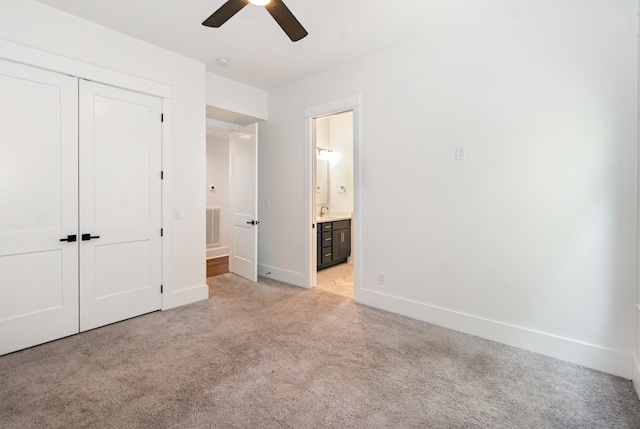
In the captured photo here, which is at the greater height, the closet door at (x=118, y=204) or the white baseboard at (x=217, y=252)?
the closet door at (x=118, y=204)

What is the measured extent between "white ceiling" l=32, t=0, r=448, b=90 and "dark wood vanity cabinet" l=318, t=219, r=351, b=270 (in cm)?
248

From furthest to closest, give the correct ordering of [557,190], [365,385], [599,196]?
[557,190], [599,196], [365,385]

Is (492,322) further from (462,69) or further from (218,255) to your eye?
(218,255)

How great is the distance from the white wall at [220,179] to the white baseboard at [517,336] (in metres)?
3.92

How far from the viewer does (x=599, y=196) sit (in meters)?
2.22

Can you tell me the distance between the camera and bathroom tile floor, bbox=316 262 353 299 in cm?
410

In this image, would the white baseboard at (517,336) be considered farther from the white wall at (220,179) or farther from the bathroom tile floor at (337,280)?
the white wall at (220,179)

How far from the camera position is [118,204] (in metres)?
3.04

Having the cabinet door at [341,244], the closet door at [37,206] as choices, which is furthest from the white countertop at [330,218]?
the closet door at [37,206]

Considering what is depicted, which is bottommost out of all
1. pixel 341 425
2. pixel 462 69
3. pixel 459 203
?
pixel 341 425

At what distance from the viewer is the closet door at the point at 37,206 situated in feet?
7.97

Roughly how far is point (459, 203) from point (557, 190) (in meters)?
0.73

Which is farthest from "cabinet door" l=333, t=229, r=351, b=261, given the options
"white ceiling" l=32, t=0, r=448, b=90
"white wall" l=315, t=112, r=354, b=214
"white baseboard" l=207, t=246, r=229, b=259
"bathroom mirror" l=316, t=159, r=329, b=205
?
"white ceiling" l=32, t=0, r=448, b=90

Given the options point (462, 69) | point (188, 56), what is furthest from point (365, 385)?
point (188, 56)
